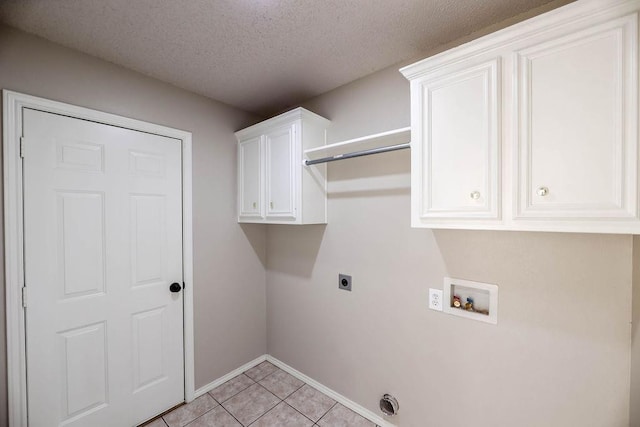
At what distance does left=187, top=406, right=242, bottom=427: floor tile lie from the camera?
184 cm

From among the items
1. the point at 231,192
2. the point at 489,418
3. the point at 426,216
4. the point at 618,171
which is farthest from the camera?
the point at 231,192

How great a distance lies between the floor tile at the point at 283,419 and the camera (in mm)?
1830

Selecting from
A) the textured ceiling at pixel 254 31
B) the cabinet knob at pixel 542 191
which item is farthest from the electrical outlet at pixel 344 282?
the textured ceiling at pixel 254 31

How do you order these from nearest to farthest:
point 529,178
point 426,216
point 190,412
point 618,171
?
1. point 618,171
2. point 529,178
3. point 426,216
4. point 190,412

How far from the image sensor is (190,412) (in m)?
1.96

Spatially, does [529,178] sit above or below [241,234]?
above

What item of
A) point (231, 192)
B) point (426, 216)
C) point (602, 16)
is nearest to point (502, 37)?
point (602, 16)

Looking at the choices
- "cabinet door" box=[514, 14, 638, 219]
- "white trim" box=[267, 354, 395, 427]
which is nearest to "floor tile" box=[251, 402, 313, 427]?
"white trim" box=[267, 354, 395, 427]

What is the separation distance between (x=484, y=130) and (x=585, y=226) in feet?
1.72

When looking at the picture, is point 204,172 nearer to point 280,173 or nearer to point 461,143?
point 280,173

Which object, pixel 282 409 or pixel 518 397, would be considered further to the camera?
pixel 282 409

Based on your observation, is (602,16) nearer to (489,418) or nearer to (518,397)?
(518,397)

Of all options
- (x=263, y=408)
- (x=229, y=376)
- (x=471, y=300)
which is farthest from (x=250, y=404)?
(x=471, y=300)

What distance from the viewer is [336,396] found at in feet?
6.79
